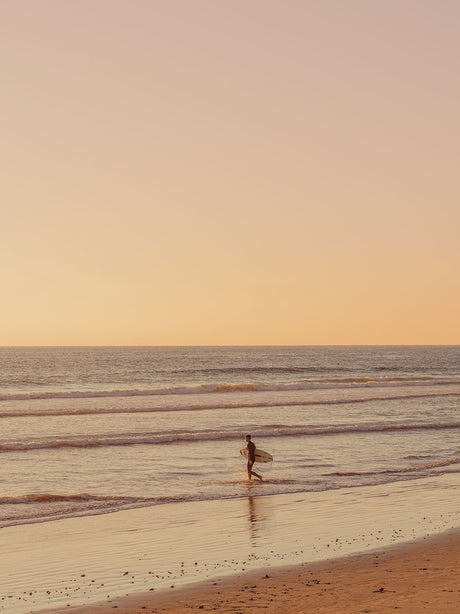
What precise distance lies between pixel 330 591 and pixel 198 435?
68.8ft

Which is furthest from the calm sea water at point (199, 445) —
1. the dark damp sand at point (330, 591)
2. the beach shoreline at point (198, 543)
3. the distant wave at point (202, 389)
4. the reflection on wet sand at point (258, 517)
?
the dark damp sand at point (330, 591)

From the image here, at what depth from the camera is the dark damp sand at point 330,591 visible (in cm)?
1021

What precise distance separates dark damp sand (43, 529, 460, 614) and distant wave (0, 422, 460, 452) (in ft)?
59.5

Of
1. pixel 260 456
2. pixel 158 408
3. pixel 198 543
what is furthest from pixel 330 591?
pixel 158 408

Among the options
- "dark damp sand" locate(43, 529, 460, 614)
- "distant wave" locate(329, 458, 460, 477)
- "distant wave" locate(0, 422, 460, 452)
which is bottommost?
"distant wave" locate(329, 458, 460, 477)

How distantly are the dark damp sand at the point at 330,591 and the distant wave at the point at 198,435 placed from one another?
59.5 ft

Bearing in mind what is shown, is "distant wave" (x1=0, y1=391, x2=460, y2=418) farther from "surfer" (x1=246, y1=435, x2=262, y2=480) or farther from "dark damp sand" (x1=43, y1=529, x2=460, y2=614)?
"dark damp sand" (x1=43, y1=529, x2=460, y2=614)

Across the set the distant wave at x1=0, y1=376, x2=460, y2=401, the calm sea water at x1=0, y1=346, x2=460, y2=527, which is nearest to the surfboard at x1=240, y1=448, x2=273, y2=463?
the calm sea water at x1=0, y1=346, x2=460, y2=527

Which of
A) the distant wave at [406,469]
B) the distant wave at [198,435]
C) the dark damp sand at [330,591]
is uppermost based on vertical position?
the dark damp sand at [330,591]

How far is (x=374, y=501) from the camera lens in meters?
18.4

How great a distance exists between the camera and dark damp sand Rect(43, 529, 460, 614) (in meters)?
10.2

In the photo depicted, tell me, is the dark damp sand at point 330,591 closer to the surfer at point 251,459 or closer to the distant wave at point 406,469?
the surfer at point 251,459

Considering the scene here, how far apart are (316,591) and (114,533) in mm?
5675

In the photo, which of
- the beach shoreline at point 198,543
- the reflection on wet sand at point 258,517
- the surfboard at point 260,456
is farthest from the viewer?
the surfboard at point 260,456
